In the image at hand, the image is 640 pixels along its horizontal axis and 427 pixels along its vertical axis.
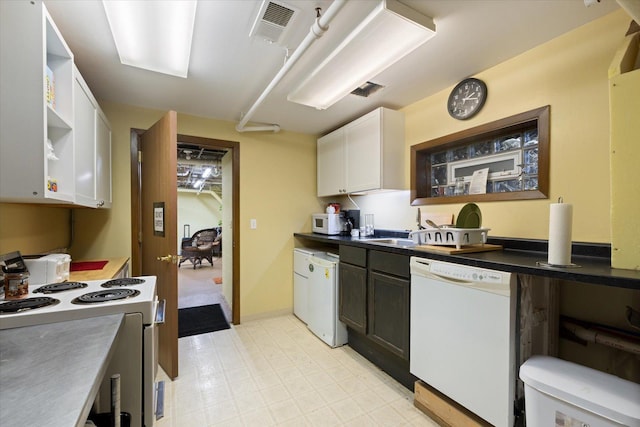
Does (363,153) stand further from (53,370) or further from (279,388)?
(53,370)

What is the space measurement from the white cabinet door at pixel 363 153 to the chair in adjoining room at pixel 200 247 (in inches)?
207

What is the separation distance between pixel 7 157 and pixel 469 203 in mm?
2550

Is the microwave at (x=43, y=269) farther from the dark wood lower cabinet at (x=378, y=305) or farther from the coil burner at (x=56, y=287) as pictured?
the dark wood lower cabinet at (x=378, y=305)

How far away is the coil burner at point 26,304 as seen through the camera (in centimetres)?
98

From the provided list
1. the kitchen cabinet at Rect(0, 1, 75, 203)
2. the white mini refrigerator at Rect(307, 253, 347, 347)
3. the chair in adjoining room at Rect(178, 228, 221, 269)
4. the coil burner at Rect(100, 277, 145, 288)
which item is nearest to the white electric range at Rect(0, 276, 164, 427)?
the coil burner at Rect(100, 277, 145, 288)

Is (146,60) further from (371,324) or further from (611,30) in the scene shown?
(611,30)

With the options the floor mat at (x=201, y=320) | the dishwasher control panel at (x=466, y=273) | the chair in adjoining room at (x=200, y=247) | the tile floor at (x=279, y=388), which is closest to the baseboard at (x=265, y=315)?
the floor mat at (x=201, y=320)

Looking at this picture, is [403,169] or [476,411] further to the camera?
[403,169]

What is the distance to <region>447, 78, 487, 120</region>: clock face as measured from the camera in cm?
204

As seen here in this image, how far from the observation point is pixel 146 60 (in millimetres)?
1788

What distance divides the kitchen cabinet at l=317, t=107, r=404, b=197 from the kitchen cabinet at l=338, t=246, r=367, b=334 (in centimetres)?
72

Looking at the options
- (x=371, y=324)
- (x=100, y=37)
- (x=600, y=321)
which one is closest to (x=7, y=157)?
(x=100, y=37)

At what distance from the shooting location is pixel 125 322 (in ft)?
3.56

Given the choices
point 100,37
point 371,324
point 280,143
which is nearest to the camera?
point 100,37
